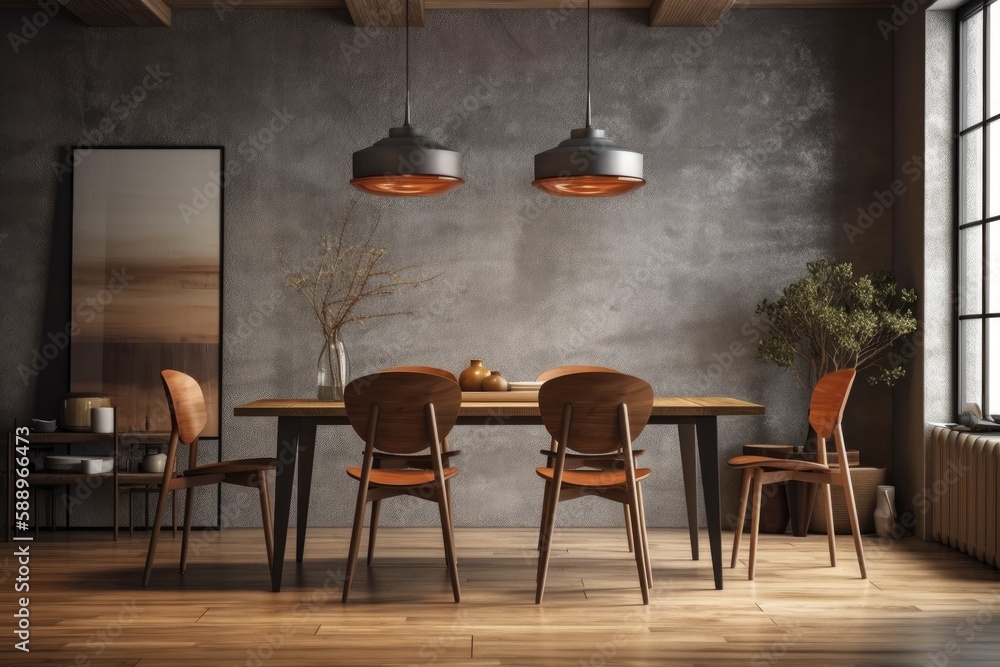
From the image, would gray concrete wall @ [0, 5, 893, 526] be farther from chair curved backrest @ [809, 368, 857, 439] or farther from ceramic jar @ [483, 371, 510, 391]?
ceramic jar @ [483, 371, 510, 391]

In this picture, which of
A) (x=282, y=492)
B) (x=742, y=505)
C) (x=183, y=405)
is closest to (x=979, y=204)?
(x=742, y=505)

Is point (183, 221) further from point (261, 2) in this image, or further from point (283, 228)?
point (261, 2)

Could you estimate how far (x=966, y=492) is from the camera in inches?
184

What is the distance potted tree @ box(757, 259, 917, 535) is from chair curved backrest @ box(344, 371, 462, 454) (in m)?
2.32

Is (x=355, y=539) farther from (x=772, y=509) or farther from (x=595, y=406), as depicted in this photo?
(x=772, y=509)

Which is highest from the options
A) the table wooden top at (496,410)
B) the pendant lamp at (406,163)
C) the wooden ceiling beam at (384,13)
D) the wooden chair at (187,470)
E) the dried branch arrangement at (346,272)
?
Result: the wooden ceiling beam at (384,13)

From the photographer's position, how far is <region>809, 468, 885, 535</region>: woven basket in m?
5.33

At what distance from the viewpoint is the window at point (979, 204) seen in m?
4.94

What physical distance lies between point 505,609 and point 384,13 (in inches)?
137

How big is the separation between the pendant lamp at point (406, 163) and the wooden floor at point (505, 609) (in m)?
1.67

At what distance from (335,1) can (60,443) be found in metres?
2.97

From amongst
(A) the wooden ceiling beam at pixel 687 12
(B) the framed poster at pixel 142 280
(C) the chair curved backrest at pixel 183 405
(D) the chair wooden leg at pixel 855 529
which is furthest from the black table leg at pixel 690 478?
(B) the framed poster at pixel 142 280

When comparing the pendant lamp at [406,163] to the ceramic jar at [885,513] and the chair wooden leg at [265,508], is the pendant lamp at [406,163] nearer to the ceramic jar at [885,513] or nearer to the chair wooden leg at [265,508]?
the chair wooden leg at [265,508]

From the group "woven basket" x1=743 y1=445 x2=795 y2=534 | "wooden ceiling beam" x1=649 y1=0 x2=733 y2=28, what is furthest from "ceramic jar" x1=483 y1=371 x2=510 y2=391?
"wooden ceiling beam" x1=649 y1=0 x2=733 y2=28
